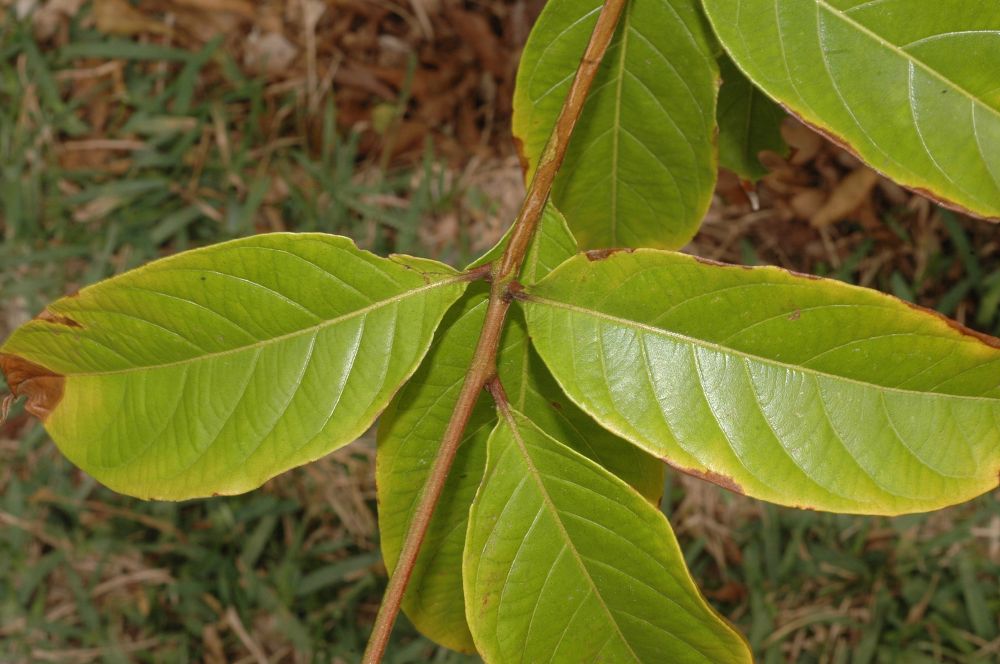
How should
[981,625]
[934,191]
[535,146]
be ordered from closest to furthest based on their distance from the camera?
[934,191] < [535,146] < [981,625]

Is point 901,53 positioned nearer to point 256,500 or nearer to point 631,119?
point 631,119

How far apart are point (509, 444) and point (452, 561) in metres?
0.22

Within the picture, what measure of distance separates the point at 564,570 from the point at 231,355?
385 millimetres

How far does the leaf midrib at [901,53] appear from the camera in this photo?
820 mm

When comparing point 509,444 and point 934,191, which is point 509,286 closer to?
point 509,444

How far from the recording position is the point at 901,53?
2.76ft

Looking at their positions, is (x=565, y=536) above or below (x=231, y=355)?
below

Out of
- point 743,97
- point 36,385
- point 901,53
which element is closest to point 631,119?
point 743,97

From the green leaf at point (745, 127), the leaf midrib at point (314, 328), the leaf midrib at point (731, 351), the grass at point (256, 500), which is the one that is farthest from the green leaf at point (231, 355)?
the grass at point (256, 500)

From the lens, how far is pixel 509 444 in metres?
0.87

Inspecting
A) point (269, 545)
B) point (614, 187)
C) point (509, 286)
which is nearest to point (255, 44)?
Result: point (269, 545)

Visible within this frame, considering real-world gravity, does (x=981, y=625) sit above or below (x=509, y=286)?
below

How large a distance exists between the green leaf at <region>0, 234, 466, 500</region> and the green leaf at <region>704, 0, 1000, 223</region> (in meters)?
0.37

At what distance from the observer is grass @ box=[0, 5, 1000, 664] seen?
7.66 ft
